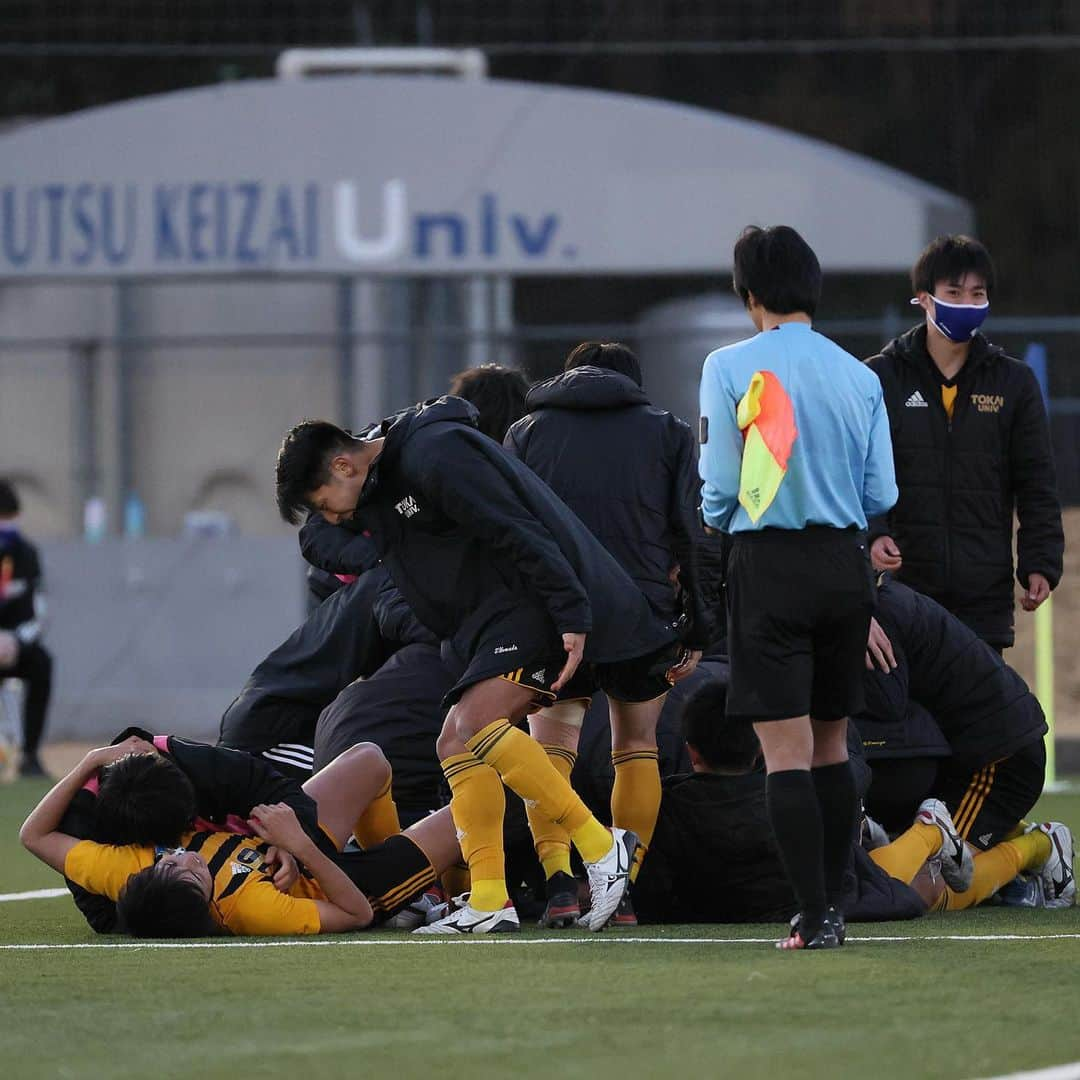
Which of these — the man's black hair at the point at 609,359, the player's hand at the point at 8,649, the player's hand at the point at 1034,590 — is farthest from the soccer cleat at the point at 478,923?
the player's hand at the point at 8,649

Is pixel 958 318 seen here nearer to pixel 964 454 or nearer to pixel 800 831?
pixel 964 454

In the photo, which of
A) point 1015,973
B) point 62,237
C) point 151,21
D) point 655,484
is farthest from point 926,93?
point 1015,973

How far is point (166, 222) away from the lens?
57.1ft

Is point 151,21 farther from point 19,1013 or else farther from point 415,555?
point 19,1013

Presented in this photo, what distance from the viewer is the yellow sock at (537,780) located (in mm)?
6348

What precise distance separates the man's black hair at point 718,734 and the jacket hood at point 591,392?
2.77 ft

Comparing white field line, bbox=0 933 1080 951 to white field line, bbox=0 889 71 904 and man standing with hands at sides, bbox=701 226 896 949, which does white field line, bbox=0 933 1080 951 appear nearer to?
man standing with hands at sides, bbox=701 226 896 949

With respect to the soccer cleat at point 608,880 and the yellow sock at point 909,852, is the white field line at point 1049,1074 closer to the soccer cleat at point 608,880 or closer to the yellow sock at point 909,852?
the soccer cleat at point 608,880

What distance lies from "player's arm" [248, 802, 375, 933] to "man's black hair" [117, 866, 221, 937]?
246mm

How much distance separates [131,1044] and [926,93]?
19.3 meters

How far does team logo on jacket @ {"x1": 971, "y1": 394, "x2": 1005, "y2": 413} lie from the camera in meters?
7.42

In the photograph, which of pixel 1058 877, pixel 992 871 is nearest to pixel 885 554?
pixel 992 871

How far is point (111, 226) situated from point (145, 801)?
37.8ft

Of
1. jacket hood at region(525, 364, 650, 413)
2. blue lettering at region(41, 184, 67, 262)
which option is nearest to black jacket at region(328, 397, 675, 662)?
jacket hood at region(525, 364, 650, 413)
